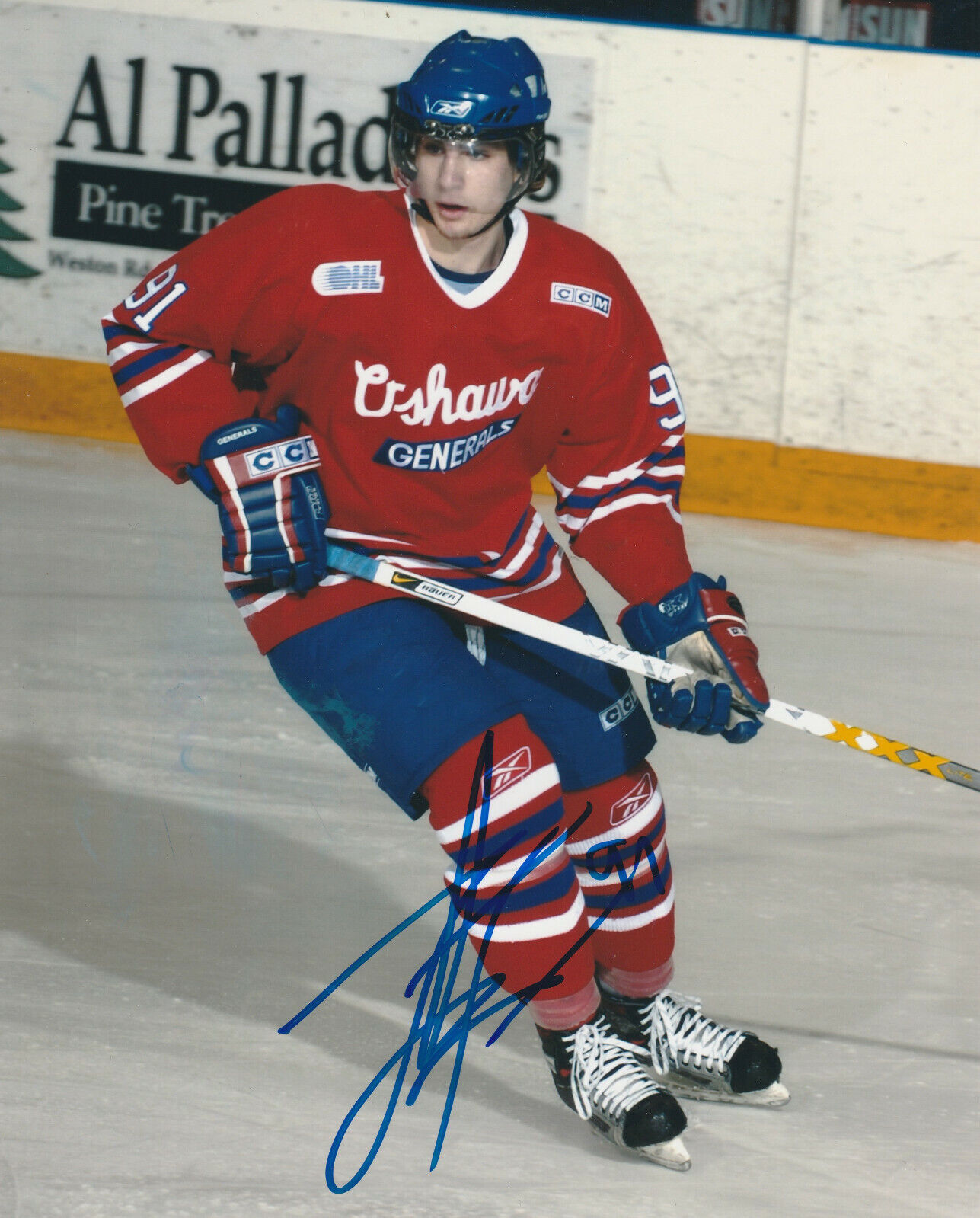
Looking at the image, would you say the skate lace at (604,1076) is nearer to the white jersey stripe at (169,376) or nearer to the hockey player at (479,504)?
the hockey player at (479,504)

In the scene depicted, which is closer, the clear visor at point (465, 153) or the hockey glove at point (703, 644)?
the clear visor at point (465, 153)

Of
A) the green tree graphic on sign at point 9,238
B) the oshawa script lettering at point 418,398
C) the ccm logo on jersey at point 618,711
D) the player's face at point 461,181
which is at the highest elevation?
the green tree graphic on sign at point 9,238

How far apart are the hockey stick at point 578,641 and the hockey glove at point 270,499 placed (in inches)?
2.2

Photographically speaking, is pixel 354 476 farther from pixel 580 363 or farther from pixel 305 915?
pixel 305 915

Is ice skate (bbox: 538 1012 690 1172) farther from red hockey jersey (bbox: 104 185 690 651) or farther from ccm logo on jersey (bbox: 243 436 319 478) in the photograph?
ccm logo on jersey (bbox: 243 436 319 478)

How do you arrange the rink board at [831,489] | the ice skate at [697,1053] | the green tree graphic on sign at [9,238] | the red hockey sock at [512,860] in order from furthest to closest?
1. the green tree graphic on sign at [9,238]
2. the rink board at [831,489]
3. the ice skate at [697,1053]
4. the red hockey sock at [512,860]

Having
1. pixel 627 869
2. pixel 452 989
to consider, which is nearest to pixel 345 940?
pixel 452 989

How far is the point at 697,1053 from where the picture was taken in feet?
6.37

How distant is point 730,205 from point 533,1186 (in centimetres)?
340

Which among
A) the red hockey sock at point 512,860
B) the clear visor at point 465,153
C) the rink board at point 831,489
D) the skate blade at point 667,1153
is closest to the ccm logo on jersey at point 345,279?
the clear visor at point 465,153

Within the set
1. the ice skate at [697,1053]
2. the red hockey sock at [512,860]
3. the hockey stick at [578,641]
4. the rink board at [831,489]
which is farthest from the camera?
the rink board at [831,489]

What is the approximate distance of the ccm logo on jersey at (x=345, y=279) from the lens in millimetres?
1737

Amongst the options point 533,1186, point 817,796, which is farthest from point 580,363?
point 817,796

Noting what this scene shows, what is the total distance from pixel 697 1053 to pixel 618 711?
0.41 m
